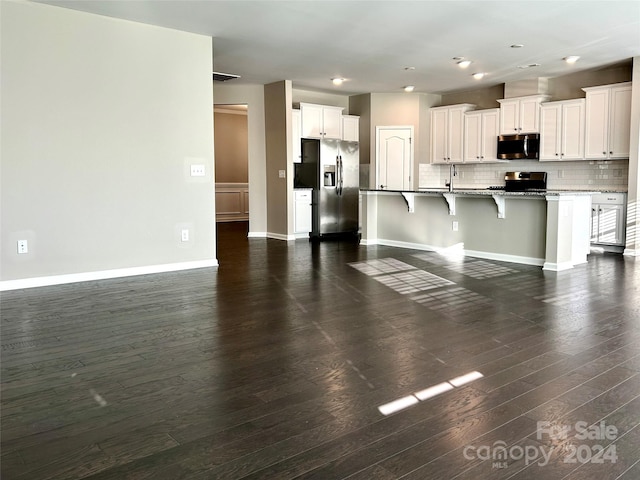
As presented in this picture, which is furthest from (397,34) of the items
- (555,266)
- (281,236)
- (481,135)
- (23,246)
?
(23,246)

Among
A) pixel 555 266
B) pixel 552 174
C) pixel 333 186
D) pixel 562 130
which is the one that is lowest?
pixel 555 266

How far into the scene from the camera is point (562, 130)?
26.8ft

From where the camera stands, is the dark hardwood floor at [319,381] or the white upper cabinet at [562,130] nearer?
the dark hardwood floor at [319,381]

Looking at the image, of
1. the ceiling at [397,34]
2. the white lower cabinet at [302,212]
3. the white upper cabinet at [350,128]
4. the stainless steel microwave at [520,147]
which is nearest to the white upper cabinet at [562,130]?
the stainless steel microwave at [520,147]

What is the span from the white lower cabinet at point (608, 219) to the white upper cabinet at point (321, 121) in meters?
4.56

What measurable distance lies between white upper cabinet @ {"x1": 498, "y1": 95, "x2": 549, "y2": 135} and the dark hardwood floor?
4.25 m

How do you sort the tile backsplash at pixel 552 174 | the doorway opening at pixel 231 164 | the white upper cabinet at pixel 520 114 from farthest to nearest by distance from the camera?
the doorway opening at pixel 231 164 → the white upper cabinet at pixel 520 114 → the tile backsplash at pixel 552 174

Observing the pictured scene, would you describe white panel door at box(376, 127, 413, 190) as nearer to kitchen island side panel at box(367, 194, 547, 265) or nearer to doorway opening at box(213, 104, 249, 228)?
kitchen island side panel at box(367, 194, 547, 265)

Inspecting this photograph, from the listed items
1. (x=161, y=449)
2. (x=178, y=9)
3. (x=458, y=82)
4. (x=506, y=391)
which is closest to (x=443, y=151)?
(x=458, y=82)

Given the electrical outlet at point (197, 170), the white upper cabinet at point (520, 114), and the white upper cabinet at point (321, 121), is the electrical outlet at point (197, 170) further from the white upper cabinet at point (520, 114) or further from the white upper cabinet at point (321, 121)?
the white upper cabinet at point (520, 114)

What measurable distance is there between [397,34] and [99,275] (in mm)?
4252

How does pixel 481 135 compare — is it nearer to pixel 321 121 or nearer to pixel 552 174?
pixel 552 174

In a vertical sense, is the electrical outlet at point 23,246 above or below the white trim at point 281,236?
above

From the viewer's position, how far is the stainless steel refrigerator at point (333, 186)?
9289mm
